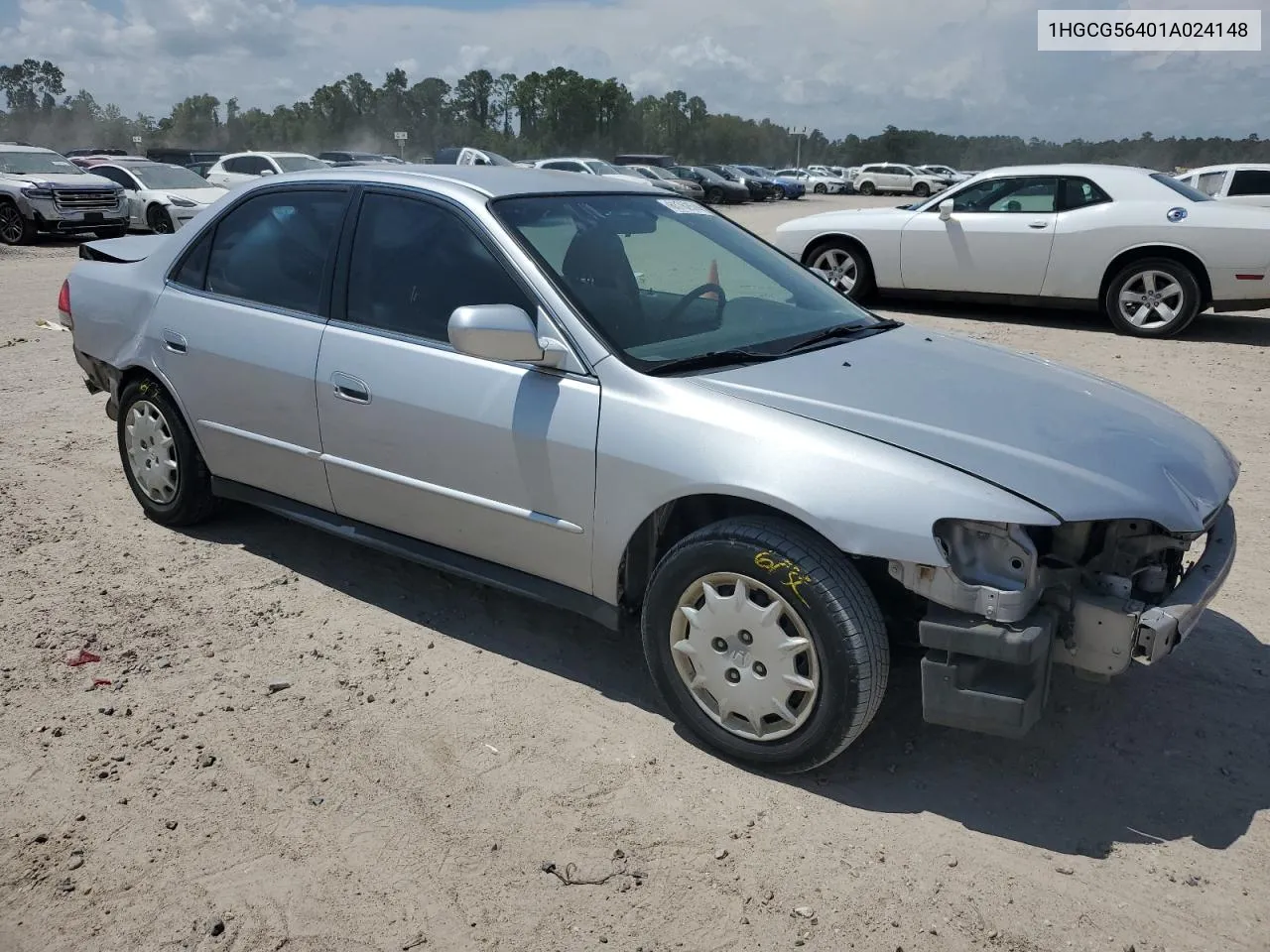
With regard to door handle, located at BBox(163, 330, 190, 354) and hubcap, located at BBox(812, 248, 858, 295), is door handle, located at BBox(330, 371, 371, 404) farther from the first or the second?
hubcap, located at BBox(812, 248, 858, 295)

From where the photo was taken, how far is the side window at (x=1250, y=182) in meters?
15.7

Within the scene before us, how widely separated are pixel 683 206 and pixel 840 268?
7.39 m

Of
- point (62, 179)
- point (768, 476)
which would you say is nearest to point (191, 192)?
point (62, 179)

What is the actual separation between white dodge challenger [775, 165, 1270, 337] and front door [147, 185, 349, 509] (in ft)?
18.4

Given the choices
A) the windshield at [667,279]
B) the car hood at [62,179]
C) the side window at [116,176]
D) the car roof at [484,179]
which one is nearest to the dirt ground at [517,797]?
the windshield at [667,279]

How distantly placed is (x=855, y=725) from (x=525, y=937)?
1.04m

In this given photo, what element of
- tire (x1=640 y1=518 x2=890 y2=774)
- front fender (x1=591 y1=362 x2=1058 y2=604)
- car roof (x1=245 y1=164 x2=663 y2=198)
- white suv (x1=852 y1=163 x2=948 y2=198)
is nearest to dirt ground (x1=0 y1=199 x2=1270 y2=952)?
tire (x1=640 y1=518 x2=890 y2=774)

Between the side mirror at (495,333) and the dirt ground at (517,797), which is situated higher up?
the side mirror at (495,333)

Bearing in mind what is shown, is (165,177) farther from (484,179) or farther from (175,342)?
(484,179)

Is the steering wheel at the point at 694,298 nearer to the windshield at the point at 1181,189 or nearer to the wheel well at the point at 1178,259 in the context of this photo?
the wheel well at the point at 1178,259

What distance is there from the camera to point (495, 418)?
11.4 feet

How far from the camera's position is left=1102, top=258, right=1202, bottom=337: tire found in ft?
31.6

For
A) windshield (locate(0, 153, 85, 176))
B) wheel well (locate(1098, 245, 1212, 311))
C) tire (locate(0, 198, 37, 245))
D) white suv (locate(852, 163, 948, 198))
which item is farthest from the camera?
white suv (locate(852, 163, 948, 198))

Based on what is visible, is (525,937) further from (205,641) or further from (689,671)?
(205,641)
